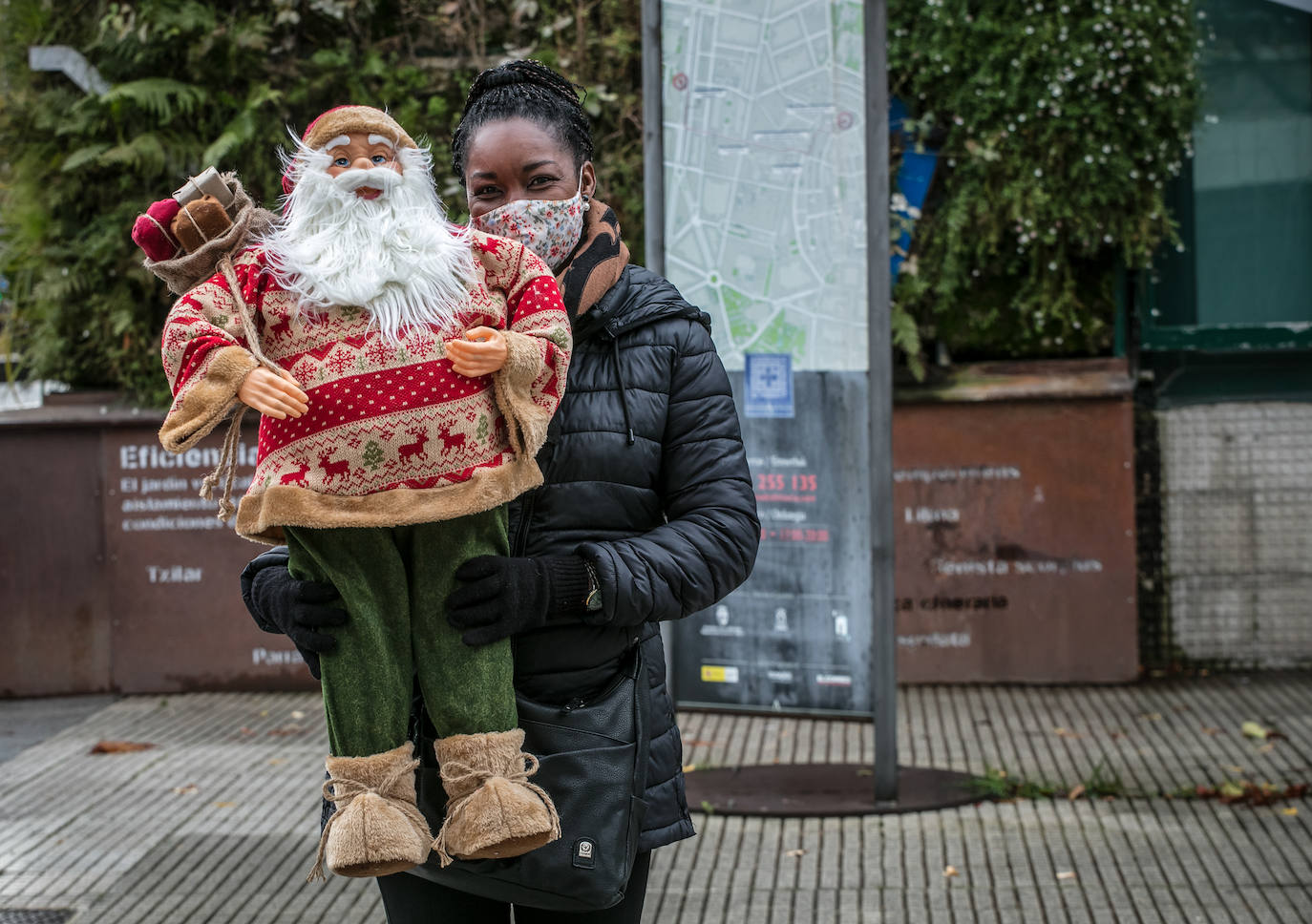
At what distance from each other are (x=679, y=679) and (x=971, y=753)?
1.41 meters

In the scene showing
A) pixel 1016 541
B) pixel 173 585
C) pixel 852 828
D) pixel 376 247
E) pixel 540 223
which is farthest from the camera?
pixel 173 585

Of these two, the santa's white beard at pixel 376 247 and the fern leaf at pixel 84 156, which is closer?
the santa's white beard at pixel 376 247

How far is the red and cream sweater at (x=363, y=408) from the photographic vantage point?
6.46ft

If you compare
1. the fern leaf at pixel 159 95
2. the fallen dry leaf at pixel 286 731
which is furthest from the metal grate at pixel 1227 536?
the fern leaf at pixel 159 95

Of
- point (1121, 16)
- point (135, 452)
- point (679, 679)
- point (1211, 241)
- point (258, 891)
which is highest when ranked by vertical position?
point (1121, 16)

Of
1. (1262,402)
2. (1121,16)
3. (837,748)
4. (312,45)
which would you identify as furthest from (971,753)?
(312,45)

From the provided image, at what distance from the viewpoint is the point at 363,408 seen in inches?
78.7

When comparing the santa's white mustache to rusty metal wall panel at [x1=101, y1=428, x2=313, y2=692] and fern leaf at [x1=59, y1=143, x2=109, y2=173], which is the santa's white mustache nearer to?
rusty metal wall panel at [x1=101, y1=428, x2=313, y2=692]

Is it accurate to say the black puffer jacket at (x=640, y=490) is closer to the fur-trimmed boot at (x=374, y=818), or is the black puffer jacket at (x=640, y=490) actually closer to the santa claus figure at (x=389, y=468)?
the santa claus figure at (x=389, y=468)

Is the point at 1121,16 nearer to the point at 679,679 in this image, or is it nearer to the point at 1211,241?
the point at 1211,241

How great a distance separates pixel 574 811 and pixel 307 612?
51cm

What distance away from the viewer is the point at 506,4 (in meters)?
7.44

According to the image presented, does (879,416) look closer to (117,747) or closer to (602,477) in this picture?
(602,477)

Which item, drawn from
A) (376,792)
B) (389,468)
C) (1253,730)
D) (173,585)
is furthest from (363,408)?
(173,585)
